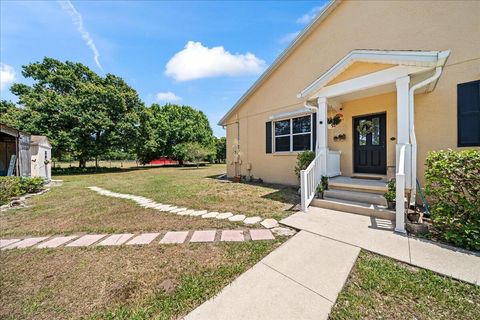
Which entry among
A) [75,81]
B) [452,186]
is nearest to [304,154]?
[452,186]

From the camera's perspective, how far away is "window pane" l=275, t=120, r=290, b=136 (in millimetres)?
8289

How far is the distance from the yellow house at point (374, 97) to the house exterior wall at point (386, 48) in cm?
2

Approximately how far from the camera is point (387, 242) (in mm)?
3104

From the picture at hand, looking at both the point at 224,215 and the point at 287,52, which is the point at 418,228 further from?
the point at 287,52

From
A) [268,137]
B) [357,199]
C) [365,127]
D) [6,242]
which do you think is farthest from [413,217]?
[6,242]

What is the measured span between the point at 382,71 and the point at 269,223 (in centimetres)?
453

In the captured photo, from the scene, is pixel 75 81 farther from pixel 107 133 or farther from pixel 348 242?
pixel 348 242

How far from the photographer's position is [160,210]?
5309 millimetres

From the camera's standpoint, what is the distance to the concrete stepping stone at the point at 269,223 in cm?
394

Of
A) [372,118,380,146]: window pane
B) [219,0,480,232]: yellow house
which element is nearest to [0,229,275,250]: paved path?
[219,0,480,232]: yellow house

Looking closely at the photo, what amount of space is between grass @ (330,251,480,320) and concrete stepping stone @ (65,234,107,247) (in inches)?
160

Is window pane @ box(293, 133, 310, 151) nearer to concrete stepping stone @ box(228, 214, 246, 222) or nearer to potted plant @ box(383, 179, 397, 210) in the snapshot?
potted plant @ box(383, 179, 397, 210)

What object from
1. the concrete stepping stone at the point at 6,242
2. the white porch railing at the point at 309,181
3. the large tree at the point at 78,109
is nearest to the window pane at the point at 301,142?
the white porch railing at the point at 309,181

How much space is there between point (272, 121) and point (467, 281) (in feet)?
24.5
